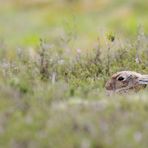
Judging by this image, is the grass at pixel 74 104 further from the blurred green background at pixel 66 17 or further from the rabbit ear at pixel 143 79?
the blurred green background at pixel 66 17

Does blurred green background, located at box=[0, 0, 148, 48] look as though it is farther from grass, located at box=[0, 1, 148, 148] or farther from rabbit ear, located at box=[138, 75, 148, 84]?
rabbit ear, located at box=[138, 75, 148, 84]

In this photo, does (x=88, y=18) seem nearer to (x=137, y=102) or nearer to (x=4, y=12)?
(x=4, y=12)

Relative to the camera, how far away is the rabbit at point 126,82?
766 centimetres

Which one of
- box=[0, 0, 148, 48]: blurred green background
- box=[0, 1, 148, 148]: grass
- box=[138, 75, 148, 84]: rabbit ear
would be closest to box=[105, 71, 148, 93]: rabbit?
box=[138, 75, 148, 84]: rabbit ear

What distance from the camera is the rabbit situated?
766 cm

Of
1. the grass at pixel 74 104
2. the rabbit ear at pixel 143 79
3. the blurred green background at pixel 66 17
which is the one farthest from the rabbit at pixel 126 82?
the blurred green background at pixel 66 17

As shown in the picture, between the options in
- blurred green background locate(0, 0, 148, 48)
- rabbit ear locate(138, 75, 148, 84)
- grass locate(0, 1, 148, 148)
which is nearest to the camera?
grass locate(0, 1, 148, 148)

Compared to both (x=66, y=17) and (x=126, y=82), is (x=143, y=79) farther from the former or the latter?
(x=66, y=17)

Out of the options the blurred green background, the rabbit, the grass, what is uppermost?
the grass

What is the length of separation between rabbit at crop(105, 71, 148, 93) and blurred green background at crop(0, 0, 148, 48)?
13.3 metres

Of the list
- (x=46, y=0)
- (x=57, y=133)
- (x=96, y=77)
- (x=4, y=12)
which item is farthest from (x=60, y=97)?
(x=46, y=0)

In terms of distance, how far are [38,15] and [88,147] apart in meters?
22.8

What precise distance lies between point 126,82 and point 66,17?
16.2 meters

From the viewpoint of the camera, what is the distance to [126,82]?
25.3 feet
